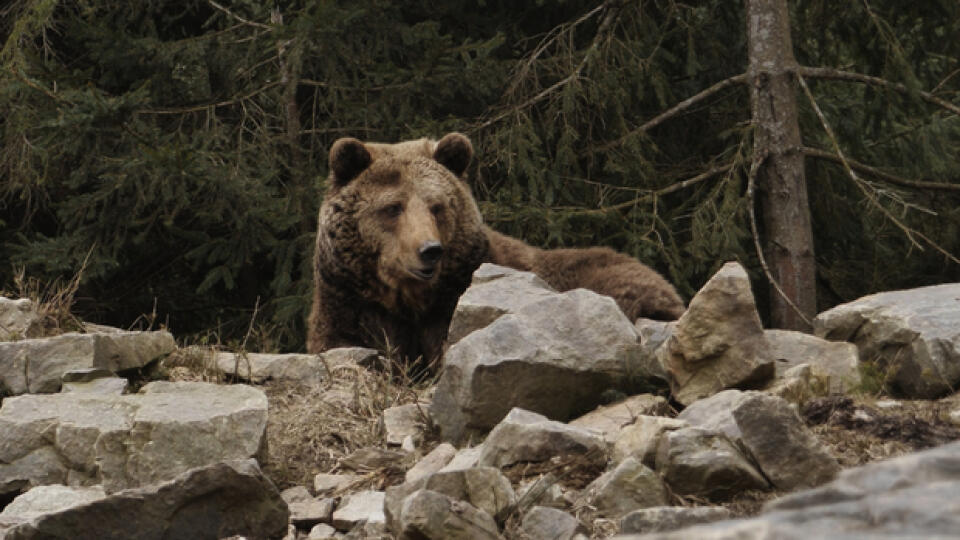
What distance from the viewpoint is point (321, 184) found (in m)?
8.66

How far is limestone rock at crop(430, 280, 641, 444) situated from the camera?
14.9 feet

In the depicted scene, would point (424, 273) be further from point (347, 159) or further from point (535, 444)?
point (535, 444)

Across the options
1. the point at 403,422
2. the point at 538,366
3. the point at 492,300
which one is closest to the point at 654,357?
the point at 538,366

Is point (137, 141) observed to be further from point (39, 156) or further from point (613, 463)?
point (613, 463)

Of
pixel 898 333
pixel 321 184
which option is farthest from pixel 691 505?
pixel 321 184

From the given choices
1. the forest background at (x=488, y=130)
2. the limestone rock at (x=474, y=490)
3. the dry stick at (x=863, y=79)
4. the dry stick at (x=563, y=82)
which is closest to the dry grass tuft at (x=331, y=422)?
the limestone rock at (x=474, y=490)

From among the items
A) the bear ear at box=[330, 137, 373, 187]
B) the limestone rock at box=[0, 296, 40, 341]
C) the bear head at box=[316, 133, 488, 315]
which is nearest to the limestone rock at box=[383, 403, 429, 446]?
the bear head at box=[316, 133, 488, 315]

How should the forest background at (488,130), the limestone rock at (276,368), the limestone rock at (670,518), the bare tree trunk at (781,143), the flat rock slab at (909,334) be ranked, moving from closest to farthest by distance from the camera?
the limestone rock at (670,518) < the flat rock slab at (909,334) < the limestone rock at (276,368) < the bare tree trunk at (781,143) < the forest background at (488,130)

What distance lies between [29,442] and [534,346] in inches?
77.1

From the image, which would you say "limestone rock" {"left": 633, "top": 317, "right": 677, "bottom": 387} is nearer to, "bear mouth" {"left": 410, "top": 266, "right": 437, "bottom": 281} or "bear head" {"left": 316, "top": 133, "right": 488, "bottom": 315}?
"bear mouth" {"left": 410, "top": 266, "right": 437, "bottom": 281}

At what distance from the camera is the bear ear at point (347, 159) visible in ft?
22.4

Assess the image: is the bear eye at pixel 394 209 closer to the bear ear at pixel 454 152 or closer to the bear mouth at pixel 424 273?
the bear mouth at pixel 424 273

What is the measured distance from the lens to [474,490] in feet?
11.4

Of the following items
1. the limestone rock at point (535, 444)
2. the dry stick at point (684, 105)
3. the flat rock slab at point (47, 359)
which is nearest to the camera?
the limestone rock at point (535, 444)
